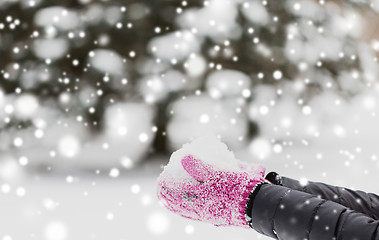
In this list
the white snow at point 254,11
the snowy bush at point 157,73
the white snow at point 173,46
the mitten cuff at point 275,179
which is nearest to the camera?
the mitten cuff at point 275,179

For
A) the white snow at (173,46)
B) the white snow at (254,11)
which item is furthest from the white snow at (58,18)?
the white snow at (254,11)

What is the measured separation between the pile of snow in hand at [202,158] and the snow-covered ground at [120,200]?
0.68 metres

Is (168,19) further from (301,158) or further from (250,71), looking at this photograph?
(301,158)

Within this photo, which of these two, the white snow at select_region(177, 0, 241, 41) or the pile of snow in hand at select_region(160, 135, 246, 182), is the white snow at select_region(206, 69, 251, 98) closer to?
the white snow at select_region(177, 0, 241, 41)

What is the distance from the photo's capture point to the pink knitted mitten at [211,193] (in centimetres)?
95

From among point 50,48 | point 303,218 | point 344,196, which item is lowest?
point 50,48

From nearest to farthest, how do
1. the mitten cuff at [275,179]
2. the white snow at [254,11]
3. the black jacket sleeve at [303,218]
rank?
the black jacket sleeve at [303,218], the mitten cuff at [275,179], the white snow at [254,11]

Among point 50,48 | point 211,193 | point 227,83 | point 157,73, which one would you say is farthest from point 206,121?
point 211,193

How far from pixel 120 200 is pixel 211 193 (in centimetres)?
106

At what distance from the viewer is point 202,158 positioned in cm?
101

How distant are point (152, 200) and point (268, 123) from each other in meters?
1.02

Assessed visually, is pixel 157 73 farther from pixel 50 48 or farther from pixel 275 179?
pixel 275 179

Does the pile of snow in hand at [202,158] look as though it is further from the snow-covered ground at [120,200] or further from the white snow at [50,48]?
the white snow at [50,48]

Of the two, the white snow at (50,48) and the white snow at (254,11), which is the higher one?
the white snow at (254,11)
